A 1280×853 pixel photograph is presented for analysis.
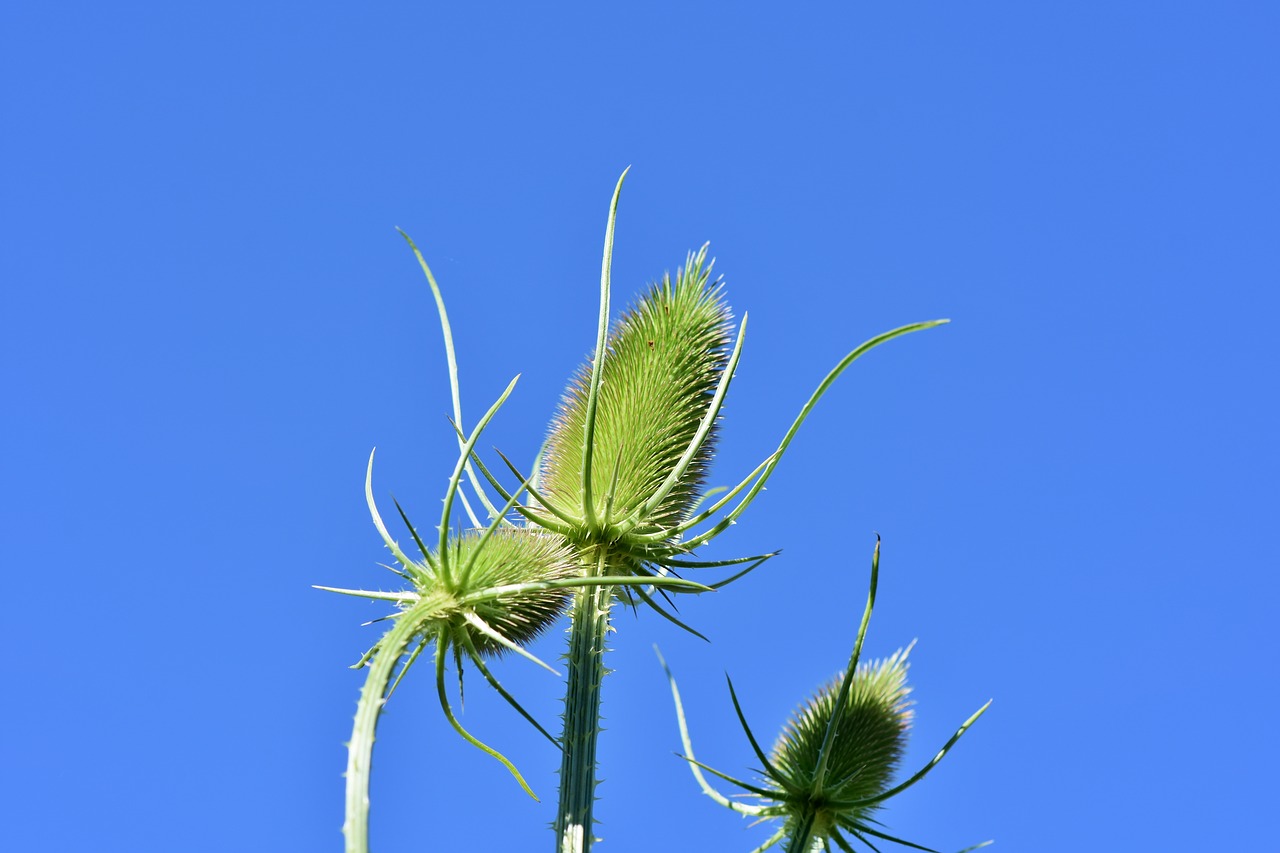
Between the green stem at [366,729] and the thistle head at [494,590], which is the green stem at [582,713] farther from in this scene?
the green stem at [366,729]

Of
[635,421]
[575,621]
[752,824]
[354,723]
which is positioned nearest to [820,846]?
[752,824]

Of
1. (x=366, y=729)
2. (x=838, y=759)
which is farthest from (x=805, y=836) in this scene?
(x=366, y=729)

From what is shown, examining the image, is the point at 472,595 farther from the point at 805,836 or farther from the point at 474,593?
the point at 805,836

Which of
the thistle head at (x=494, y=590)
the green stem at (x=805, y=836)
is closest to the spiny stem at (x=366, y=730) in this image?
the thistle head at (x=494, y=590)

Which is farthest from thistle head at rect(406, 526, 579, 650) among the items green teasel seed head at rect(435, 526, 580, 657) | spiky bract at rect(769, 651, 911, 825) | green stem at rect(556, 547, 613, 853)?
spiky bract at rect(769, 651, 911, 825)

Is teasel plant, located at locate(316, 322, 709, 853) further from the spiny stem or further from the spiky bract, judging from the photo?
the spiky bract

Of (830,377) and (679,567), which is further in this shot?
(679,567)

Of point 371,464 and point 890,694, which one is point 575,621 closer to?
point 371,464
